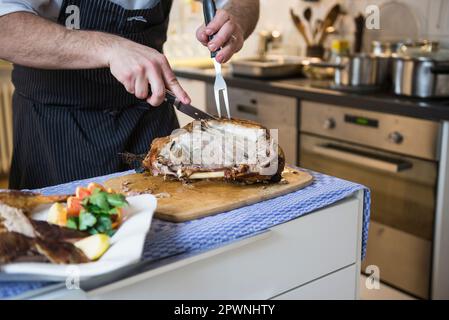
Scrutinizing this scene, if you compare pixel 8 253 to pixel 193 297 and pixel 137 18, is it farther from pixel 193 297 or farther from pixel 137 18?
pixel 137 18

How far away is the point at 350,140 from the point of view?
2197 mm

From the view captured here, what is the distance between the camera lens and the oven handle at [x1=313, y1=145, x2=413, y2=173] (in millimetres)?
1987

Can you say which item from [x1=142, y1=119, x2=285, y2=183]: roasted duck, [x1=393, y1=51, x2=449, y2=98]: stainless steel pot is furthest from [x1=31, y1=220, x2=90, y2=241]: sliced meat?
[x1=393, y1=51, x2=449, y2=98]: stainless steel pot

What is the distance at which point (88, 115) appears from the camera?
1.36 m

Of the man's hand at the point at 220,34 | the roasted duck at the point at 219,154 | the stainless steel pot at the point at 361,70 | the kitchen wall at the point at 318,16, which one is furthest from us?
the kitchen wall at the point at 318,16

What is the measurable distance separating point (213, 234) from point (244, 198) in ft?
0.47

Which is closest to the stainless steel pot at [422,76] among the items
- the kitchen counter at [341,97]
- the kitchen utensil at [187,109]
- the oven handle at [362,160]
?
the kitchen counter at [341,97]

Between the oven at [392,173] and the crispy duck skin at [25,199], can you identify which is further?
the oven at [392,173]

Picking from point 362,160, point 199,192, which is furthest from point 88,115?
point 362,160

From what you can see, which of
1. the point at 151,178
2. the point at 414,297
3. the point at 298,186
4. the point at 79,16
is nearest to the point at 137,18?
the point at 79,16

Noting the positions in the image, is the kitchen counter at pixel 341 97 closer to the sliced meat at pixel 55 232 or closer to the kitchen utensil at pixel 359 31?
the kitchen utensil at pixel 359 31

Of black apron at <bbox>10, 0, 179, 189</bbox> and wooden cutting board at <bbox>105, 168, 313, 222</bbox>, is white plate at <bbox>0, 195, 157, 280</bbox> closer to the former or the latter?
wooden cutting board at <bbox>105, 168, 313, 222</bbox>

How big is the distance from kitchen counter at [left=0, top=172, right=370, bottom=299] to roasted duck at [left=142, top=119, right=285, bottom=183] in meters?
0.07

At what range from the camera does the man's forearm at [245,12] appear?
1391 millimetres
